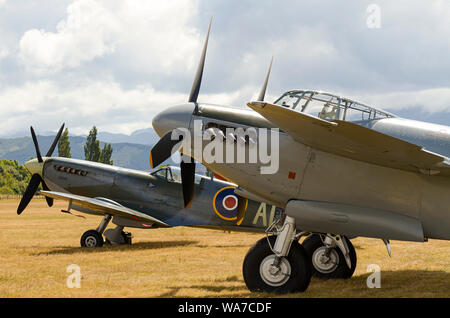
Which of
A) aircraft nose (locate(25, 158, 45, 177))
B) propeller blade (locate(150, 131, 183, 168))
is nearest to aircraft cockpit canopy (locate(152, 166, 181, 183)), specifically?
aircraft nose (locate(25, 158, 45, 177))

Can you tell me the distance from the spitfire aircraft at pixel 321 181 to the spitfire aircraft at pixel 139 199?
22.6 ft

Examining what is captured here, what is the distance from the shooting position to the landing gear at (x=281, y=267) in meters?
5.84

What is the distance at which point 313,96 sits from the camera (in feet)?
21.9

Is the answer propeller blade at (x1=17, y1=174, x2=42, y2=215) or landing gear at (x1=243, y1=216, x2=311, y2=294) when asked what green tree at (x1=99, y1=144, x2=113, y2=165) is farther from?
landing gear at (x1=243, y1=216, x2=311, y2=294)

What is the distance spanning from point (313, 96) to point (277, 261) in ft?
8.52

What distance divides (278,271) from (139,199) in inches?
359

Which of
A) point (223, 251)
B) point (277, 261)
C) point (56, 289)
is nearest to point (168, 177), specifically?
point (223, 251)

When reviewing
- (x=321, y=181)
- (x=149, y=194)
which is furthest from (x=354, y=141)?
(x=149, y=194)

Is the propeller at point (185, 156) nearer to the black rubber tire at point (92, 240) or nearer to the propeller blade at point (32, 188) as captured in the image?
the black rubber tire at point (92, 240)

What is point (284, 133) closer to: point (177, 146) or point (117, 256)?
point (177, 146)

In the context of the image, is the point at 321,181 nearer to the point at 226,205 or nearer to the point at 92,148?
the point at 226,205

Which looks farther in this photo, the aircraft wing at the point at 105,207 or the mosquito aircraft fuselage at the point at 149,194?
the aircraft wing at the point at 105,207

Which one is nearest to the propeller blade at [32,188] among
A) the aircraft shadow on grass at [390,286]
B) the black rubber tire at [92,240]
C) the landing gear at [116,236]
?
the black rubber tire at [92,240]

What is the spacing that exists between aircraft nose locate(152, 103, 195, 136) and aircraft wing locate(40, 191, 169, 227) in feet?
25.6
